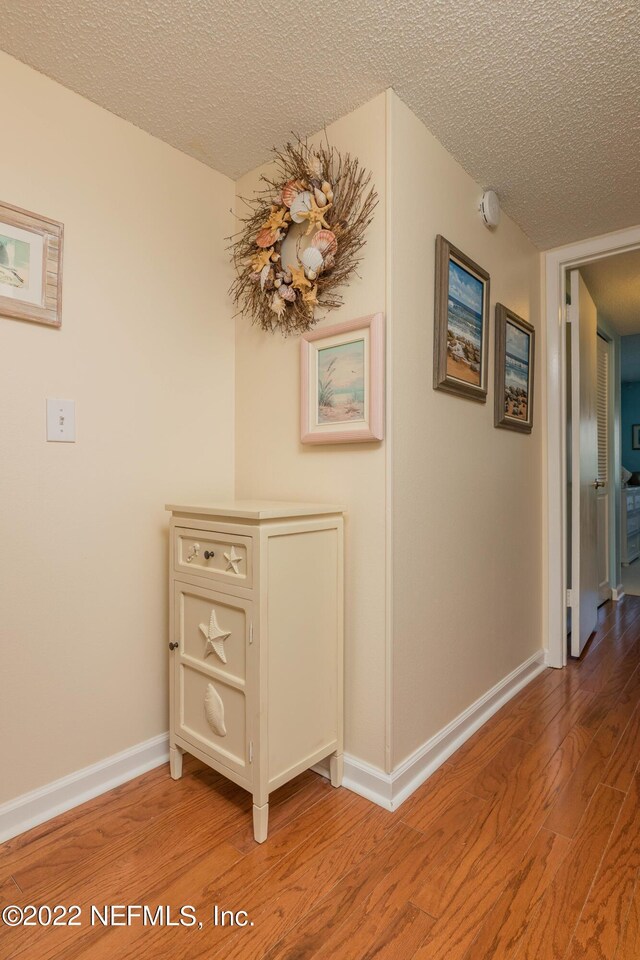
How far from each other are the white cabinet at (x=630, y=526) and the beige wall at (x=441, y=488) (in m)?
3.20

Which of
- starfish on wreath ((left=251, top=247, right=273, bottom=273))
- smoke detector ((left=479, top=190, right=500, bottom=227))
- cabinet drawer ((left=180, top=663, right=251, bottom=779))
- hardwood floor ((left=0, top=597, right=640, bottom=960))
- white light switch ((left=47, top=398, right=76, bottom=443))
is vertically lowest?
hardwood floor ((left=0, top=597, right=640, bottom=960))

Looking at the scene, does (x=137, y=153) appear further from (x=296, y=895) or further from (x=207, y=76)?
(x=296, y=895)

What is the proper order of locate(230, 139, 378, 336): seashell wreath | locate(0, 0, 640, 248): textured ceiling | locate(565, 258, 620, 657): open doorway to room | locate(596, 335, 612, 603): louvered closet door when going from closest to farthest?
locate(0, 0, 640, 248): textured ceiling → locate(230, 139, 378, 336): seashell wreath → locate(565, 258, 620, 657): open doorway to room → locate(596, 335, 612, 603): louvered closet door

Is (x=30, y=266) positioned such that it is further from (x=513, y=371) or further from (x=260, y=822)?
(x=513, y=371)

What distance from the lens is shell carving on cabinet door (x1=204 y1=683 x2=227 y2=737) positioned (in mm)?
1456

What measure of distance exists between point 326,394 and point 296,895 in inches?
53.0

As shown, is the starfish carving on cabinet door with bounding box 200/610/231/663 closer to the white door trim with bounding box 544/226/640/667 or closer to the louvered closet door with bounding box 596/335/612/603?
the white door trim with bounding box 544/226/640/667

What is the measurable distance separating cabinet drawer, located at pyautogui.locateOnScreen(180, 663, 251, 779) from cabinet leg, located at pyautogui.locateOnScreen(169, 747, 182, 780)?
0.08 meters

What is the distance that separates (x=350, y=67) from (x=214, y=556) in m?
1.43

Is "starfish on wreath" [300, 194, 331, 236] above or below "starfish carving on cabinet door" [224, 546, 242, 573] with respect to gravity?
above

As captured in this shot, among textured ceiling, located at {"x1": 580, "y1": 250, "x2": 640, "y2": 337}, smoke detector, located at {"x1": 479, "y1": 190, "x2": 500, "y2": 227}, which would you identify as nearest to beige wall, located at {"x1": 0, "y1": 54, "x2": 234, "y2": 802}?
smoke detector, located at {"x1": 479, "y1": 190, "x2": 500, "y2": 227}

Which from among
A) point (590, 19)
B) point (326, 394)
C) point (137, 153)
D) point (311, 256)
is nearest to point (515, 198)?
point (590, 19)

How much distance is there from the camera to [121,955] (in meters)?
1.04

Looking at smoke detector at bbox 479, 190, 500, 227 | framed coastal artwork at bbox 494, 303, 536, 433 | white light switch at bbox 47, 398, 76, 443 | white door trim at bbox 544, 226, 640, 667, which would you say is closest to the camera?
white light switch at bbox 47, 398, 76, 443
